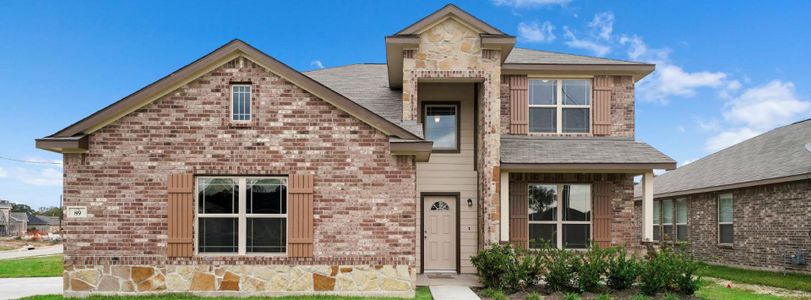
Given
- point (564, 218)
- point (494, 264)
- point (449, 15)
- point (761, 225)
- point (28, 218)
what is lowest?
point (28, 218)

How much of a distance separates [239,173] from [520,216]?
6.63 metres

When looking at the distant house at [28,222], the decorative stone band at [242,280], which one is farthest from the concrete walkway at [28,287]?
the distant house at [28,222]

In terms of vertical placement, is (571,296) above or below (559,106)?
below

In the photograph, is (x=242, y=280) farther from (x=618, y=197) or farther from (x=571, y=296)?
(x=618, y=197)

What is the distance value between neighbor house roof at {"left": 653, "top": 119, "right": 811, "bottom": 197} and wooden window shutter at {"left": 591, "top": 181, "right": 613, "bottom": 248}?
212 inches

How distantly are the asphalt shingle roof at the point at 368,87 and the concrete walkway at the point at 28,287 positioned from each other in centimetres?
719

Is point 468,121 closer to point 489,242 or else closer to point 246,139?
point 489,242

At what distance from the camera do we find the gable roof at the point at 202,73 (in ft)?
34.4

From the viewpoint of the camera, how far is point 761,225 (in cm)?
1738

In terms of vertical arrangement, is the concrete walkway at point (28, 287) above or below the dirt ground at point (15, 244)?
above

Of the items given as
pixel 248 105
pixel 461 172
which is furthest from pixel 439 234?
pixel 248 105

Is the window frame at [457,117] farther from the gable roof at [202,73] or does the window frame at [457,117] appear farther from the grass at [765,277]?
the grass at [765,277]

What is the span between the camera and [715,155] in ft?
77.5

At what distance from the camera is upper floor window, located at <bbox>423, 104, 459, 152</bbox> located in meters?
14.4
